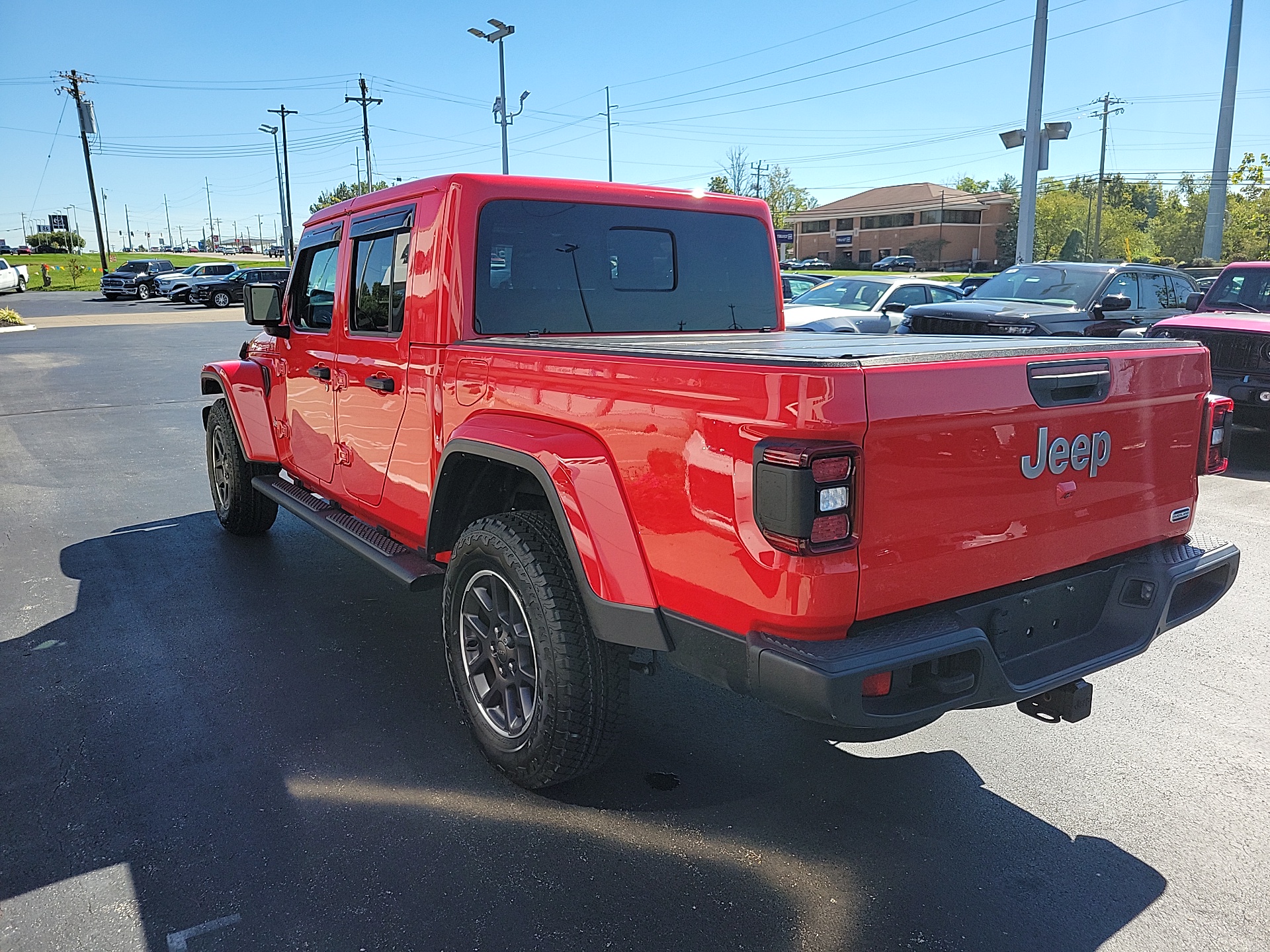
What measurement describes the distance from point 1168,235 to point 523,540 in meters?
87.4

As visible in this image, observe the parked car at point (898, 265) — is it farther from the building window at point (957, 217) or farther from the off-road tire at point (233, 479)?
the off-road tire at point (233, 479)

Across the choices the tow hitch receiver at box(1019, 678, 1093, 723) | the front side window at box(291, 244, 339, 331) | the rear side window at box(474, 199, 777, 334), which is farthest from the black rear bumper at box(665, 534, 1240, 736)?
the front side window at box(291, 244, 339, 331)

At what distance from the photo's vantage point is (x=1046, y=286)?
1199 cm

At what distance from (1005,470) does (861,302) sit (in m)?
13.3

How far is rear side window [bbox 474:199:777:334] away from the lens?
368 centimetres

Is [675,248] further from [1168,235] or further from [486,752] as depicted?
[1168,235]

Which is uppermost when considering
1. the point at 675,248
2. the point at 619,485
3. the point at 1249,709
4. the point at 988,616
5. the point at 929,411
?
the point at 675,248

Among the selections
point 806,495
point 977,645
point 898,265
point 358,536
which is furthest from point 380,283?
point 898,265

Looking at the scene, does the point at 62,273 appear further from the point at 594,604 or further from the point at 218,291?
the point at 594,604

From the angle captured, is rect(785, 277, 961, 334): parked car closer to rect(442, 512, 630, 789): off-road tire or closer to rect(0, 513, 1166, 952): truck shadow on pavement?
rect(0, 513, 1166, 952): truck shadow on pavement

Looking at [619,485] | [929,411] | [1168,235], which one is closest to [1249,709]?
[929,411]

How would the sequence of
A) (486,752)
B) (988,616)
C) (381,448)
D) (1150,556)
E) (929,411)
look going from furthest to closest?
1. (381,448)
2. (486,752)
3. (1150,556)
4. (988,616)
5. (929,411)

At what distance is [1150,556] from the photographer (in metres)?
2.97

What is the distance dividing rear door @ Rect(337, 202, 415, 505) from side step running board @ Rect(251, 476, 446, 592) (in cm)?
17
